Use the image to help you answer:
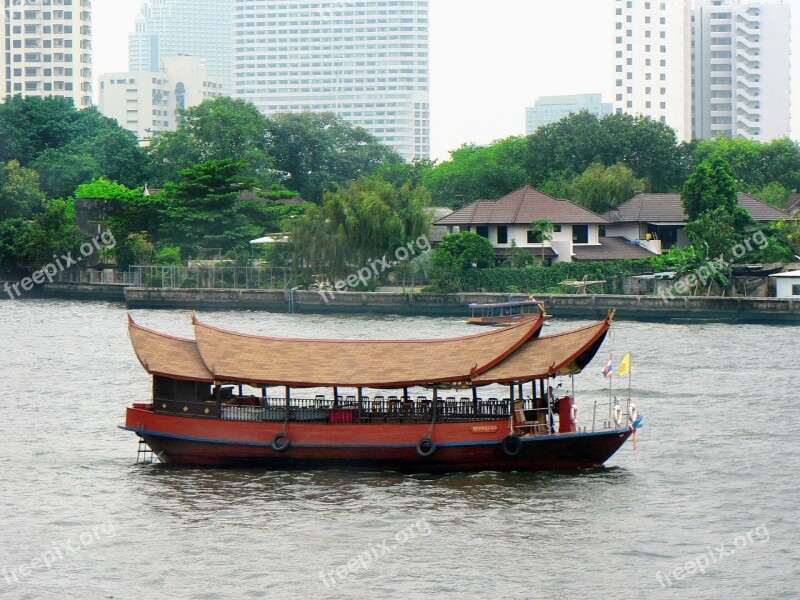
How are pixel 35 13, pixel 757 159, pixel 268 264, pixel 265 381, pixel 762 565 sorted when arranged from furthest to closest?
pixel 35 13 → pixel 757 159 → pixel 268 264 → pixel 265 381 → pixel 762 565

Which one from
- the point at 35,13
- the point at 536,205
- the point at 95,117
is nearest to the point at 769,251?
the point at 536,205

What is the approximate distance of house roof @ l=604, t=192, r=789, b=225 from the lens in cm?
8269

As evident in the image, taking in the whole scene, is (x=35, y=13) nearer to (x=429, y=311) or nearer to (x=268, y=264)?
(x=268, y=264)

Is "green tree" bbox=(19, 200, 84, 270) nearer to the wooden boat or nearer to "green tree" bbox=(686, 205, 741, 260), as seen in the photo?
"green tree" bbox=(686, 205, 741, 260)

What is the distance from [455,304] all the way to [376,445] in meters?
43.5

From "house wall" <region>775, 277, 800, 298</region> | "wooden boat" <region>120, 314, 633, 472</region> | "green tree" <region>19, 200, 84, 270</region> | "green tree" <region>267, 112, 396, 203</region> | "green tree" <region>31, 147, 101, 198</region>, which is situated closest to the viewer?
"wooden boat" <region>120, 314, 633, 472</region>

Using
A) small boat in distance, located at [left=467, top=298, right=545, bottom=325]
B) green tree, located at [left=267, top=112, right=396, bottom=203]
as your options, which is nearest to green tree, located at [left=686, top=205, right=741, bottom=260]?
small boat in distance, located at [left=467, top=298, right=545, bottom=325]

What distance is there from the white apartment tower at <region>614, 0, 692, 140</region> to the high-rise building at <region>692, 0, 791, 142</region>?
35.0ft

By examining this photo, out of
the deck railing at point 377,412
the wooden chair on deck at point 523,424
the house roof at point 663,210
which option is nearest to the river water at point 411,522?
the wooden chair on deck at point 523,424

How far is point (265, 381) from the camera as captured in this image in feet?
104

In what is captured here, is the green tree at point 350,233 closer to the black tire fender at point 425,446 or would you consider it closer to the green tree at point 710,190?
the green tree at point 710,190

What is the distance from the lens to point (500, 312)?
68.9m

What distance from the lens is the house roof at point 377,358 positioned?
103ft

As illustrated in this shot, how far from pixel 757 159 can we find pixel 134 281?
5192cm
